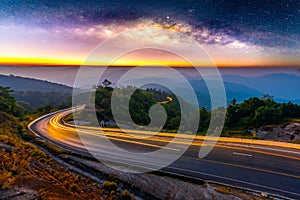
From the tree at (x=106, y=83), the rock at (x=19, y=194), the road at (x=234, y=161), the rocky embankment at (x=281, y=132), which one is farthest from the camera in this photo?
the tree at (x=106, y=83)

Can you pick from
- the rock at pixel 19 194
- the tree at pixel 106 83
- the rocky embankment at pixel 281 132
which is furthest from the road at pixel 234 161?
the tree at pixel 106 83

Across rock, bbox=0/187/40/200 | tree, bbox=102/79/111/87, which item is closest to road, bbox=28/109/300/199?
rock, bbox=0/187/40/200

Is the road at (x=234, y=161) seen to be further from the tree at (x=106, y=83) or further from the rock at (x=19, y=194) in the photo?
Result: the tree at (x=106, y=83)

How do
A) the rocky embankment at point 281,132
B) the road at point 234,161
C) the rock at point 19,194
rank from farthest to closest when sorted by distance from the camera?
the rocky embankment at point 281,132, the road at point 234,161, the rock at point 19,194

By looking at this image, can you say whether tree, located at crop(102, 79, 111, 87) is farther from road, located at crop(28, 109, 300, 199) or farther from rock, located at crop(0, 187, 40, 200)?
rock, located at crop(0, 187, 40, 200)

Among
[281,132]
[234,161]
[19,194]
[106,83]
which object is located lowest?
[234,161]

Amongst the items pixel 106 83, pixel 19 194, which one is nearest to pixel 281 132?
pixel 19 194

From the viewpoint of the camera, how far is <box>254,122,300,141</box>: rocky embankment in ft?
62.7

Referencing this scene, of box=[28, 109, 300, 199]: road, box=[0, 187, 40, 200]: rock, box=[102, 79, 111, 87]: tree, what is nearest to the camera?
box=[0, 187, 40, 200]: rock

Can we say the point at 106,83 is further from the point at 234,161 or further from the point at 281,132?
the point at 234,161

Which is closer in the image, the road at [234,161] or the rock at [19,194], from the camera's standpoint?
the rock at [19,194]

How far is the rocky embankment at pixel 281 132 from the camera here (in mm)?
19109

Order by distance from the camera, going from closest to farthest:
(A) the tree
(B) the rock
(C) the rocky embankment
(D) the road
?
(B) the rock → (D) the road → (C) the rocky embankment → (A) the tree

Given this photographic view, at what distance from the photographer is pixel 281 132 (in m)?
20.2
